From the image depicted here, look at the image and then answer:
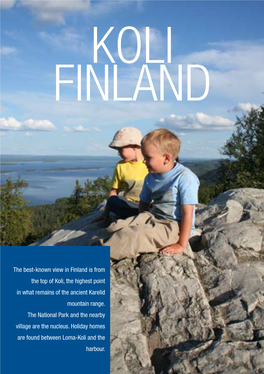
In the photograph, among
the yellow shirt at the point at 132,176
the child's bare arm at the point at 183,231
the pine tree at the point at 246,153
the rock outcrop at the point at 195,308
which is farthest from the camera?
the pine tree at the point at 246,153

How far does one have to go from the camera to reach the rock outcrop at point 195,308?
10.8 feet

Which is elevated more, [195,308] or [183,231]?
[183,231]

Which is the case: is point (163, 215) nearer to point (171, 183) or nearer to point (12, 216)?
point (171, 183)

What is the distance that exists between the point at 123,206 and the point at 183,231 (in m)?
1.75

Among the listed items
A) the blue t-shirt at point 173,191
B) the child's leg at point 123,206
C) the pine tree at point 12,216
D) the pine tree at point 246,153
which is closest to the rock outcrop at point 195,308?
the blue t-shirt at point 173,191

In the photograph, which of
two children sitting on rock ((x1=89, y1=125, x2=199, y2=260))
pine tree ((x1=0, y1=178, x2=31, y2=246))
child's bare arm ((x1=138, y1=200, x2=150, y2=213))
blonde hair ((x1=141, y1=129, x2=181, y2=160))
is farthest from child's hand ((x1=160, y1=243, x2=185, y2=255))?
pine tree ((x1=0, y1=178, x2=31, y2=246))

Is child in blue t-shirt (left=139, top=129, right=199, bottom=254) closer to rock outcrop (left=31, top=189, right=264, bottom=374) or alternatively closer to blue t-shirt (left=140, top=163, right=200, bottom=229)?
blue t-shirt (left=140, top=163, right=200, bottom=229)

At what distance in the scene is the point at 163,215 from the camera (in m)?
4.82

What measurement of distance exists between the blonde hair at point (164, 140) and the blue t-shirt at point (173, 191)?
304mm

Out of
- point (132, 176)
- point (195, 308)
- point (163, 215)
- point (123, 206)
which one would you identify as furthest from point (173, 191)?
point (132, 176)

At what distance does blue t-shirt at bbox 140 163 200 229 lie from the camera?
15.0ft

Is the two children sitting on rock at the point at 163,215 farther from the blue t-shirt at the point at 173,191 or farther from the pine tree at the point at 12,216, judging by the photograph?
the pine tree at the point at 12,216

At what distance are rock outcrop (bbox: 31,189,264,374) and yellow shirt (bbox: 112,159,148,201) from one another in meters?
1.48

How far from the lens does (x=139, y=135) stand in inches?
243
